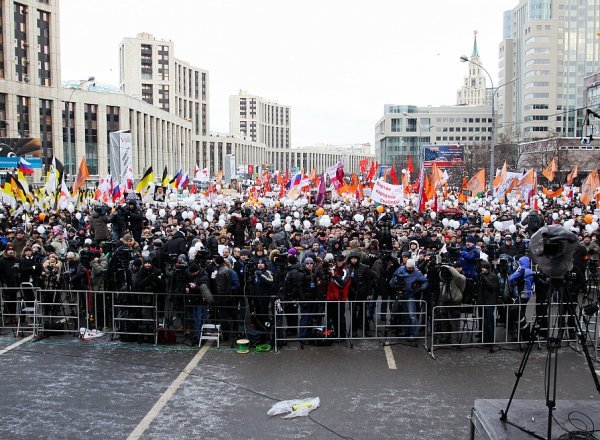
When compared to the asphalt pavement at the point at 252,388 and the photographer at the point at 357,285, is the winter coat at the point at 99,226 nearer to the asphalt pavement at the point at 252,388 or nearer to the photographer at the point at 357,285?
the asphalt pavement at the point at 252,388

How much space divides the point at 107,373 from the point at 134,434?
253 cm

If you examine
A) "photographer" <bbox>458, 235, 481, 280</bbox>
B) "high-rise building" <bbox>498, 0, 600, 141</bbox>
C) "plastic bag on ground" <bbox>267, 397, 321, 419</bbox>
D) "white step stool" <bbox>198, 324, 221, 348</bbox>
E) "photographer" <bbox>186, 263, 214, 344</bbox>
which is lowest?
"plastic bag on ground" <bbox>267, 397, 321, 419</bbox>

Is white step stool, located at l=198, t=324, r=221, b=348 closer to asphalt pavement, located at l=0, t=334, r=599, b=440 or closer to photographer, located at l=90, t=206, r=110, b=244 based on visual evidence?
asphalt pavement, located at l=0, t=334, r=599, b=440

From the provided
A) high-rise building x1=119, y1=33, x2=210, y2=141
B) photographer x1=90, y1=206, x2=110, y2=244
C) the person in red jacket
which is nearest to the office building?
high-rise building x1=119, y1=33, x2=210, y2=141

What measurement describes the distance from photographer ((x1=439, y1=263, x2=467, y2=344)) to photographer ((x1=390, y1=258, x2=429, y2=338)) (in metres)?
0.38

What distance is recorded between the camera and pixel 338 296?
11.3m

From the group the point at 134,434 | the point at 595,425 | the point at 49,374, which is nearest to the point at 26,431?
the point at 134,434

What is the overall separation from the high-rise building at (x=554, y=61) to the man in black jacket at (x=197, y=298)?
11990cm

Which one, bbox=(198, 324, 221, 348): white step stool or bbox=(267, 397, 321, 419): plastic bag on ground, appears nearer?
bbox=(267, 397, 321, 419): plastic bag on ground

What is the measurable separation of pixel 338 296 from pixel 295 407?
365cm

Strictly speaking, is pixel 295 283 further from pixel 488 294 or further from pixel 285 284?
pixel 488 294

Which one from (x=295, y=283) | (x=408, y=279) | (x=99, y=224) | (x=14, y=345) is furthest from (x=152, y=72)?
(x=408, y=279)

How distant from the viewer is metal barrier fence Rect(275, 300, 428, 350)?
433 inches

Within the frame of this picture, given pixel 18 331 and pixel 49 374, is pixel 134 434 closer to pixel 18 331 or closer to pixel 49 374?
pixel 49 374
